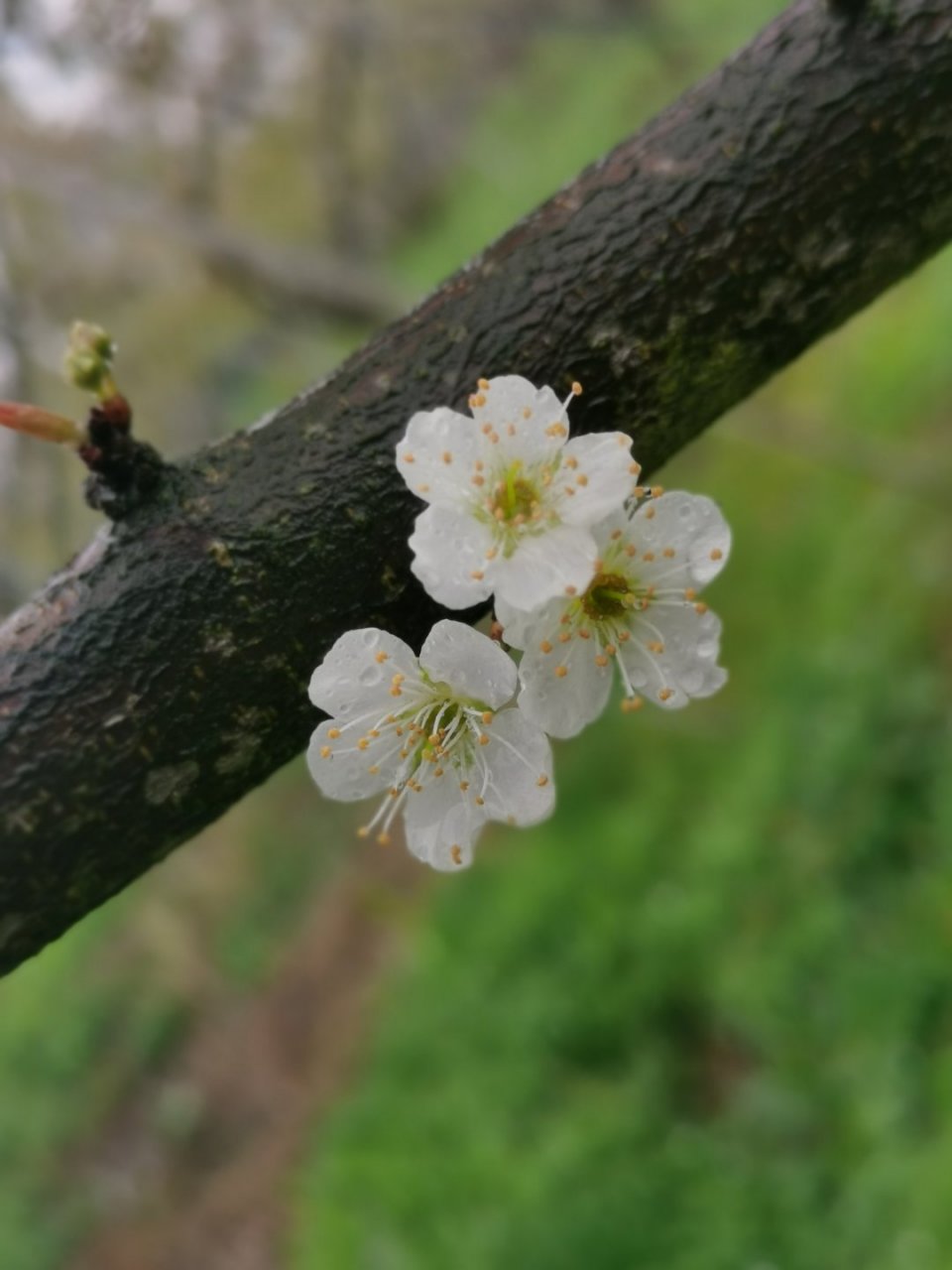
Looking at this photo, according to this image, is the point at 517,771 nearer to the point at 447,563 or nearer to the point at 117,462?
the point at 447,563

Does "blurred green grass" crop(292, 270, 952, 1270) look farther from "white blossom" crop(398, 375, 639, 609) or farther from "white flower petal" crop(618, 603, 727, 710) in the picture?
"white blossom" crop(398, 375, 639, 609)

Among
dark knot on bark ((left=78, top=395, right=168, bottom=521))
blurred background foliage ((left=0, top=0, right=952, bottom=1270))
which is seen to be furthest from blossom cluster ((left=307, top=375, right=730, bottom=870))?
blurred background foliage ((left=0, top=0, right=952, bottom=1270))

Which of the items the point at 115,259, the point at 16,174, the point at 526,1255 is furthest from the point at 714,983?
the point at 115,259

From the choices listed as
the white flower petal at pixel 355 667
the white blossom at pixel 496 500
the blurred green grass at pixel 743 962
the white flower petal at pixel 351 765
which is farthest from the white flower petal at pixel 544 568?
the blurred green grass at pixel 743 962

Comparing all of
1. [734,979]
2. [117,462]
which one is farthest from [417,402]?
[734,979]

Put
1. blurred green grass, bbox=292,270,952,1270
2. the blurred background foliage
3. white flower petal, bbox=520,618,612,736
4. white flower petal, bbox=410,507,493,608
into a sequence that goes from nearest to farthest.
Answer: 1. white flower petal, bbox=410,507,493,608
2. white flower petal, bbox=520,618,612,736
3. blurred green grass, bbox=292,270,952,1270
4. the blurred background foliage

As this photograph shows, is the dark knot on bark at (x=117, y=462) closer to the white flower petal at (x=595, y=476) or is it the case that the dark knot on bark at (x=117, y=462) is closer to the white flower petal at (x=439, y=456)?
the white flower petal at (x=439, y=456)

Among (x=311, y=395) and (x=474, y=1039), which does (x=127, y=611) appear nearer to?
(x=311, y=395)
